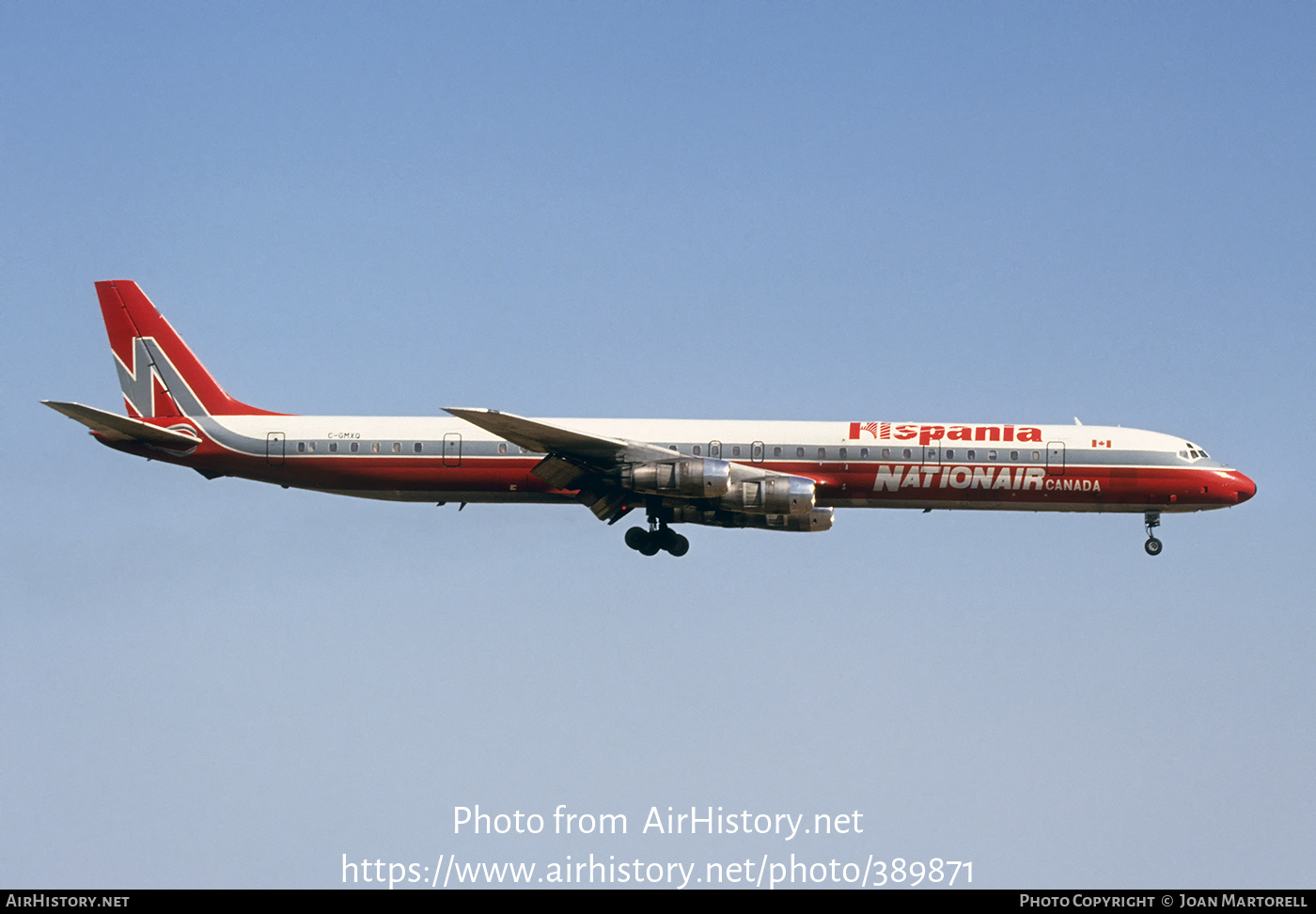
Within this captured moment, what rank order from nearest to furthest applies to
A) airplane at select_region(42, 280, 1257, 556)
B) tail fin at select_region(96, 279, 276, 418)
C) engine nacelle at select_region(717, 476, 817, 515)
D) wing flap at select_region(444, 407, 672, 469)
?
wing flap at select_region(444, 407, 672, 469)
engine nacelle at select_region(717, 476, 817, 515)
airplane at select_region(42, 280, 1257, 556)
tail fin at select_region(96, 279, 276, 418)

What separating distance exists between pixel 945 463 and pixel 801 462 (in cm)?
477

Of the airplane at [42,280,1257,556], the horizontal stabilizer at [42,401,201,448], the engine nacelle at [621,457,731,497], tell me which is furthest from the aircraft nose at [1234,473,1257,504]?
the horizontal stabilizer at [42,401,201,448]

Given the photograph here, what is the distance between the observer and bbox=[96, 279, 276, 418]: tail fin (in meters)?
50.5

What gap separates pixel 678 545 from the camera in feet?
162

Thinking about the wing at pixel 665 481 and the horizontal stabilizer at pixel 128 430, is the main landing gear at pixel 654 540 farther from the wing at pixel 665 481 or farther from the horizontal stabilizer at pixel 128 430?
the horizontal stabilizer at pixel 128 430

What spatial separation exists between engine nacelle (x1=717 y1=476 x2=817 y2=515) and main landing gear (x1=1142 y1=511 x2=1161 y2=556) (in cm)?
1220

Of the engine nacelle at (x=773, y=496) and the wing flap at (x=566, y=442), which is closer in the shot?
the wing flap at (x=566, y=442)

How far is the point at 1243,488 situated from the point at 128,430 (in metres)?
37.5

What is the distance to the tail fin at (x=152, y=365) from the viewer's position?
5050 centimetres

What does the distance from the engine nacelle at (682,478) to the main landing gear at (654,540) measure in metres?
3.27

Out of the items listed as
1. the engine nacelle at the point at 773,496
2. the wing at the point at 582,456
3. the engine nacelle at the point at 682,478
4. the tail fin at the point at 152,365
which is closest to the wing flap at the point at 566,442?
the wing at the point at 582,456

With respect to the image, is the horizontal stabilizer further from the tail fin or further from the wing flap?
the wing flap

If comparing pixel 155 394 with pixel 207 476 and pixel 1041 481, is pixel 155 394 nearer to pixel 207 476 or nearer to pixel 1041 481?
pixel 207 476

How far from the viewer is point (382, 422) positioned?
49.3 metres
